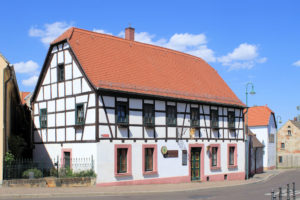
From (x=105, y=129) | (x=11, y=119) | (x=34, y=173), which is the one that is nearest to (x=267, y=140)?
(x=105, y=129)

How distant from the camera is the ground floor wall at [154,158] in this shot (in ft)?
74.8

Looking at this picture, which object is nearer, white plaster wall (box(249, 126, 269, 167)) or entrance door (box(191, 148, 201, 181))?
entrance door (box(191, 148, 201, 181))

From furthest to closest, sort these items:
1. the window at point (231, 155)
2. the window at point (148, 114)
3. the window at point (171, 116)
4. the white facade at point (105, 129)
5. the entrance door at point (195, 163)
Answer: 1. the window at point (231, 155)
2. the entrance door at point (195, 163)
3. the window at point (171, 116)
4. the window at point (148, 114)
5. the white facade at point (105, 129)

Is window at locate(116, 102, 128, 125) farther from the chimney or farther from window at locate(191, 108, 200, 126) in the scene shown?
the chimney

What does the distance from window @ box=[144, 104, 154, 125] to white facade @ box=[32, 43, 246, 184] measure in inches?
11.2

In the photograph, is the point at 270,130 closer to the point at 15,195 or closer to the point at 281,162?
the point at 281,162

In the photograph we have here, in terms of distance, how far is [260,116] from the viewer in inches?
2069

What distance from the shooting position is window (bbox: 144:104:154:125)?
25.4m

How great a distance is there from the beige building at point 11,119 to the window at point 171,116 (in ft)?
31.2

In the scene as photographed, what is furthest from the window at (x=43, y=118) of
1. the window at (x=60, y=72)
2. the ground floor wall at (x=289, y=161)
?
the ground floor wall at (x=289, y=161)

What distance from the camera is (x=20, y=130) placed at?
29594mm

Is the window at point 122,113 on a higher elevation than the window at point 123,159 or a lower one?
higher

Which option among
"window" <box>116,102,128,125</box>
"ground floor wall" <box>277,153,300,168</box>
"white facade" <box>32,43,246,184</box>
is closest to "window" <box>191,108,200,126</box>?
"white facade" <box>32,43,246,184</box>

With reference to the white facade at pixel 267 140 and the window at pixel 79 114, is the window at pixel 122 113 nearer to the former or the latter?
the window at pixel 79 114
